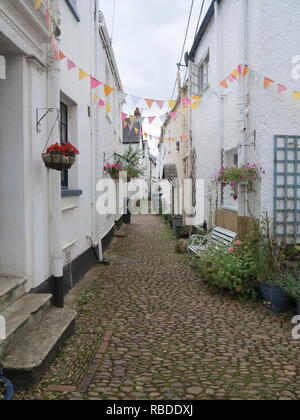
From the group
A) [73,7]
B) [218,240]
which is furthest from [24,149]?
[218,240]

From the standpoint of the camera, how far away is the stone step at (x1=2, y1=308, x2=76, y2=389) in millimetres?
2842

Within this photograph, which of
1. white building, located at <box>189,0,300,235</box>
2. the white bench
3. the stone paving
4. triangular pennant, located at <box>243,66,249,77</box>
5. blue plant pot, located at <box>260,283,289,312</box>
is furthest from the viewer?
the white bench

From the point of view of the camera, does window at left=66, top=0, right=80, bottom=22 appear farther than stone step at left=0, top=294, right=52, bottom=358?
Yes

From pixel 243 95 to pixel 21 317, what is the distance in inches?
214

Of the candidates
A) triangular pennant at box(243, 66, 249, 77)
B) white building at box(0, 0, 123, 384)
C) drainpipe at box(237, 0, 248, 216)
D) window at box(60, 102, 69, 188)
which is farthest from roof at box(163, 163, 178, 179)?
white building at box(0, 0, 123, 384)

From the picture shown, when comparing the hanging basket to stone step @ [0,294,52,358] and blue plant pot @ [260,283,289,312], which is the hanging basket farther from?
blue plant pot @ [260,283,289,312]

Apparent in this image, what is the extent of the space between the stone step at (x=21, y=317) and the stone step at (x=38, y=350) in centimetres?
5

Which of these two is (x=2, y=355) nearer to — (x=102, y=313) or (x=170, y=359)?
(x=170, y=359)

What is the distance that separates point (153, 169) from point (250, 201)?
142ft

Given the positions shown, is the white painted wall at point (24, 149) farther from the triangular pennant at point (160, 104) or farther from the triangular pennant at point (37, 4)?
the triangular pennant at point (160, 104)

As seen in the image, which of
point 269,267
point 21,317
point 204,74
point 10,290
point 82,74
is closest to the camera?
point 21,317

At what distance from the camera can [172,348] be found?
378 cm

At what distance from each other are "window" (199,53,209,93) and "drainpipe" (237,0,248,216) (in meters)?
3.20

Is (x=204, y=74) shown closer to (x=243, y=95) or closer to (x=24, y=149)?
(x=243, y=95)
